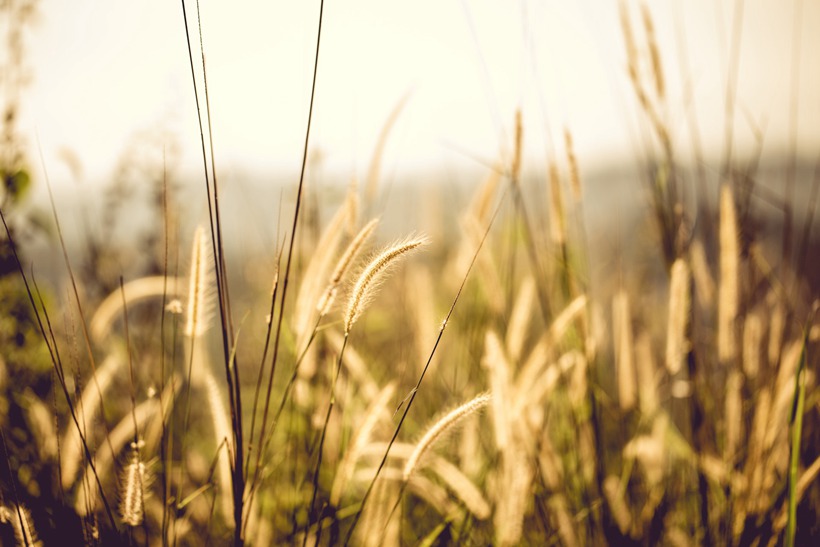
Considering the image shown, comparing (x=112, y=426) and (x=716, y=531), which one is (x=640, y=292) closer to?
(x=716, y=531)

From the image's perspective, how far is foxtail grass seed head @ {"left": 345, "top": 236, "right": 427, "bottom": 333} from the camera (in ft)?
2.04

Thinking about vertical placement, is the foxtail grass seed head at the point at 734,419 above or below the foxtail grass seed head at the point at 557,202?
below

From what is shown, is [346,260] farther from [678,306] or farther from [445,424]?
[678,306]

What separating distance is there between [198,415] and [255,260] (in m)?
0.88

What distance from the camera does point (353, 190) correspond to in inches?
35.1

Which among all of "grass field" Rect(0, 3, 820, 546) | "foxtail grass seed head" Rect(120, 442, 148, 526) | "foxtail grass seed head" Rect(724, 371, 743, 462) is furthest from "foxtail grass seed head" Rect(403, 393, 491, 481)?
"foxtail grass seed head" Rect(724, 371, 743, 462)

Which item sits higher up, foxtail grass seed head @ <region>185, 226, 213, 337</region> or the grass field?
foxtail grass seed head @ <region>185, 226, 213, 337</region>

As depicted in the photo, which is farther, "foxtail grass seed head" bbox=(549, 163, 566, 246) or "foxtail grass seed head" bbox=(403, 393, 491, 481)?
"foxtail grass seed head" bbox=(549, 163, 566, 246)

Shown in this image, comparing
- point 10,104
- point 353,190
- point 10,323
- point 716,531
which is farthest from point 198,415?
point 716,531

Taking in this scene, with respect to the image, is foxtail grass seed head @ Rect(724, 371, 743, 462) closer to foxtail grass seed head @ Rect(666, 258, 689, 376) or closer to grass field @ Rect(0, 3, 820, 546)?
grass field @ Rect(0, 3, 820, 546)

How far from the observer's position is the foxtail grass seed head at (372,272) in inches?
24.5

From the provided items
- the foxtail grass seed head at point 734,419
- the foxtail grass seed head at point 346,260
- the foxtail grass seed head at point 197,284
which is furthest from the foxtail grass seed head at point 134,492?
the foxtail grass seed head at point 734,419

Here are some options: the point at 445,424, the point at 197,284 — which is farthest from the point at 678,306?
the point at 197,284

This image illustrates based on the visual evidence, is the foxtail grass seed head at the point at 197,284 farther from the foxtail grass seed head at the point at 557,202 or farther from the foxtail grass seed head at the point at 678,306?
the foxtail grass seed head at the point at 678,306
